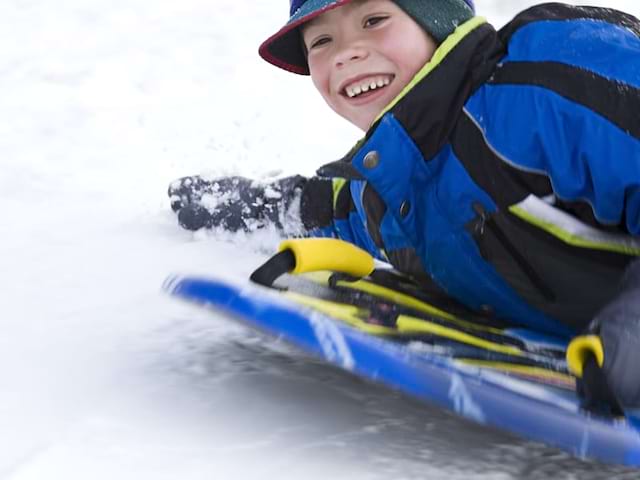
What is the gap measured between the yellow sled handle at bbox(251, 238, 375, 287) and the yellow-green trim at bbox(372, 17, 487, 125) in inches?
8.6

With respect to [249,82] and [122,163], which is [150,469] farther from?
[249,82]

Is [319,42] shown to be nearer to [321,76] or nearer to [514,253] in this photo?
[321,76]

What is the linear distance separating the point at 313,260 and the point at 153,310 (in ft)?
1.08

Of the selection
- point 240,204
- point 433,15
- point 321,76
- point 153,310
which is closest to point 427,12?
point 433,15

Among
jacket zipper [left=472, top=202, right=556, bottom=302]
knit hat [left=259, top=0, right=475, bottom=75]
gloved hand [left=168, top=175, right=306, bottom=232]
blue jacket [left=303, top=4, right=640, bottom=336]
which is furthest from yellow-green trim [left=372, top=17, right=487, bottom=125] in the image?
gloved hand [left=168, top=175, right=306, bottom=232]

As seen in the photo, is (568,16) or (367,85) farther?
(367,85)

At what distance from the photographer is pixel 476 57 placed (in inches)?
57.9

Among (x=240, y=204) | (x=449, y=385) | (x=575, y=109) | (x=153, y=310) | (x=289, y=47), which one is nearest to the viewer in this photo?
(x=449, y=385)

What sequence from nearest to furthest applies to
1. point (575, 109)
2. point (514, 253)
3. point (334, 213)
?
1. point (575, 109)
2. point (514, 253)
3. point (334, 213)

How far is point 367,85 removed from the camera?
164cm

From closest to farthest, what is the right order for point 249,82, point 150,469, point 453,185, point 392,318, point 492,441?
point 150,469
point 492,441
point 392,318
point 453,185
point 249,82

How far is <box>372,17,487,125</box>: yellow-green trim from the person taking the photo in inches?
56.5

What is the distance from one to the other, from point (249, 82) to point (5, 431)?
301cm

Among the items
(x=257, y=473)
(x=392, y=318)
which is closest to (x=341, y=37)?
(x=392, y=318)
